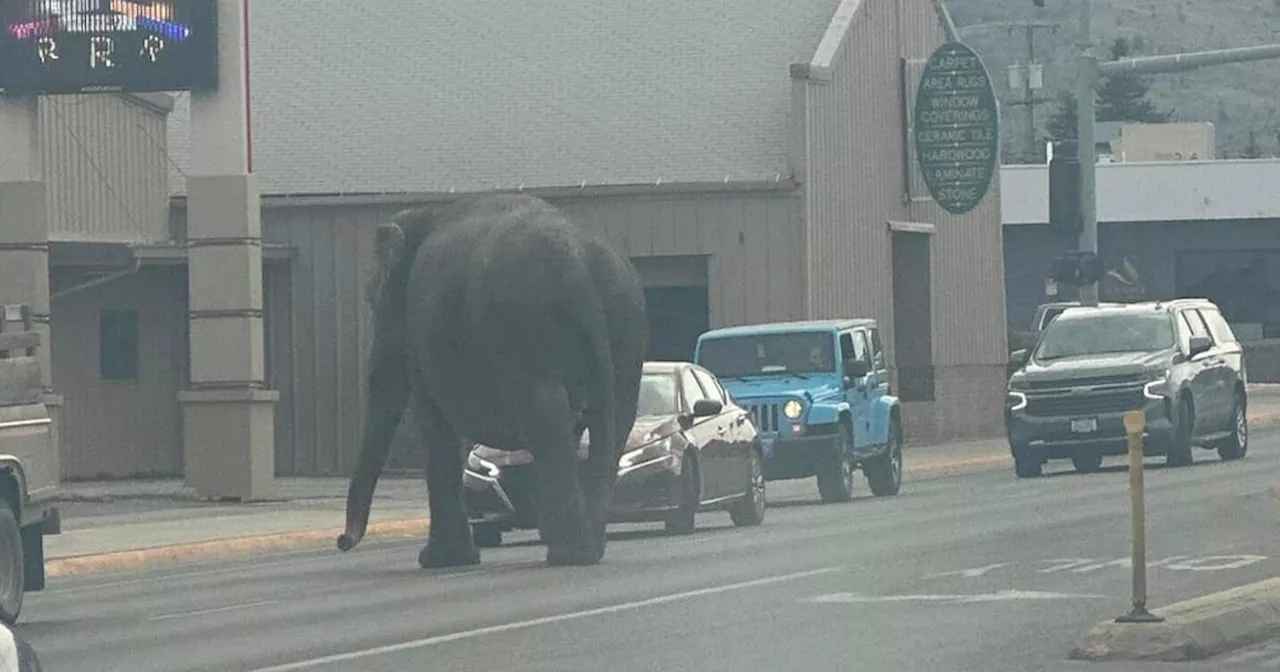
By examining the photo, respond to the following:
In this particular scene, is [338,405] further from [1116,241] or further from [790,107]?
[1116,241]

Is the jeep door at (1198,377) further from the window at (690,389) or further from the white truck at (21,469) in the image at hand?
the white truck at (21,469)

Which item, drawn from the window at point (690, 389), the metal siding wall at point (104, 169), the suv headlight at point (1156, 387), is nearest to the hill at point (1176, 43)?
the metal siding wall at point (104, 169)

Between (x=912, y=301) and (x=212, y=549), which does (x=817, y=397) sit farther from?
(x=912, y=301)

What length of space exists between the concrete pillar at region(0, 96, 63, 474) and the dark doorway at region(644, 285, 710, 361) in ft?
41.0

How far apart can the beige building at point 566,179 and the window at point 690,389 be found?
41.1ft

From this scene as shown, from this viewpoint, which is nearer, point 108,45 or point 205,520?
point 205,520

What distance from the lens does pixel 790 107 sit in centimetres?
4247

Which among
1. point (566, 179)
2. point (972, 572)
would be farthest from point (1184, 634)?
point (566, 179)

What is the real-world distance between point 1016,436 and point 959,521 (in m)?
8.58

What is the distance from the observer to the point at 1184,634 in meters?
13.6

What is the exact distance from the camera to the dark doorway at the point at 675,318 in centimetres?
4225

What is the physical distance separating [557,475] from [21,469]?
438 centimetres

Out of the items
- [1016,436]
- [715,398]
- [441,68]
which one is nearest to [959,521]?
[715,398]

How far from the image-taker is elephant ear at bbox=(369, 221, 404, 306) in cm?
2197
